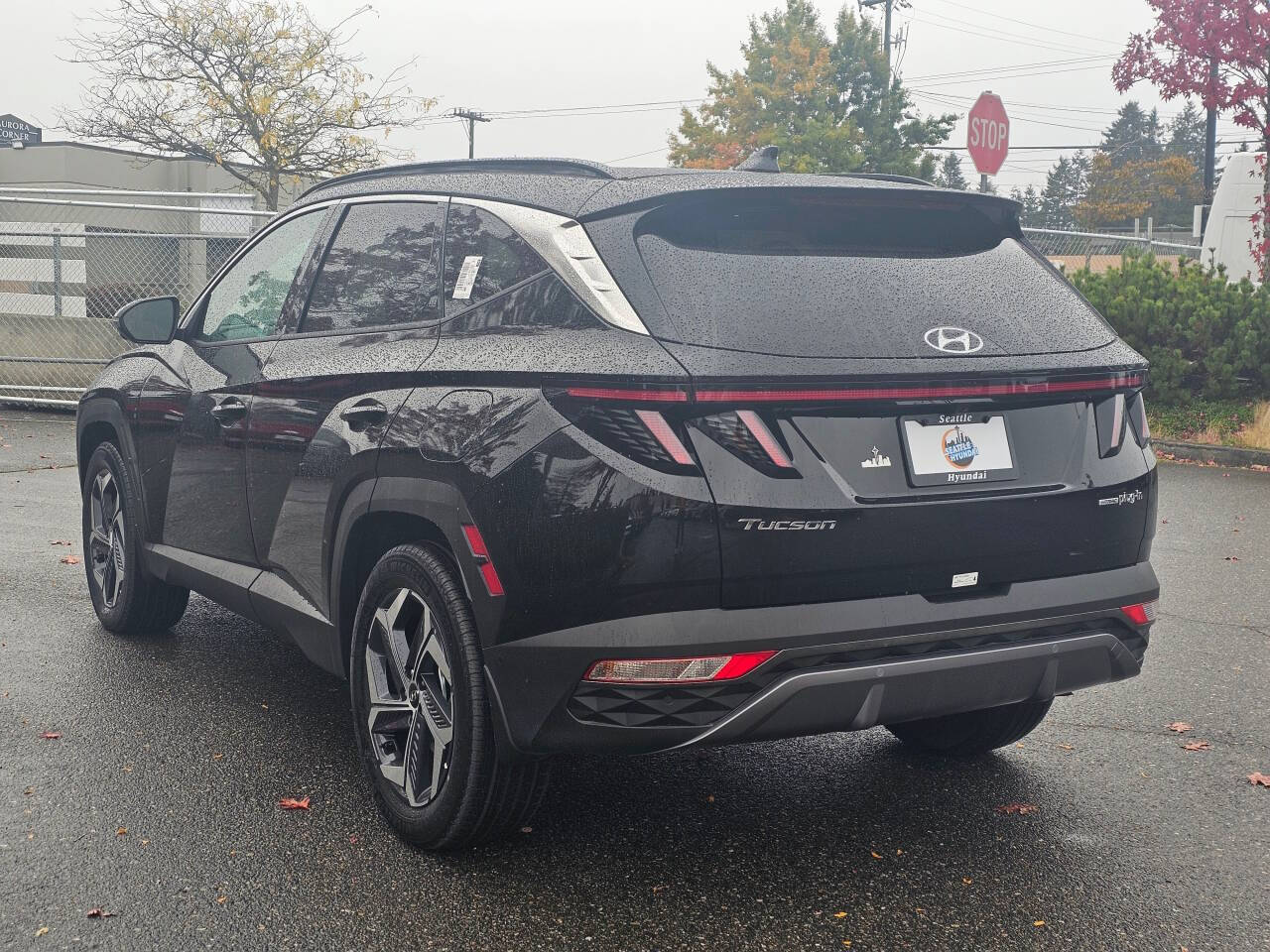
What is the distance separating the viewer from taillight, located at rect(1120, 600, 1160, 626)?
12.2 feet

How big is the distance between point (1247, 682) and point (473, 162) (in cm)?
366

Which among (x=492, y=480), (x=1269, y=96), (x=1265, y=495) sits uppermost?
(x=1269, y=96)

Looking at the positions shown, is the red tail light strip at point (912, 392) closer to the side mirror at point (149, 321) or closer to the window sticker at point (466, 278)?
the window sticker at point (466, 278)

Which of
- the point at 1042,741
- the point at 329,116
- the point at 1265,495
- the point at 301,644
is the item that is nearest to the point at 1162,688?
the point at 1042,741

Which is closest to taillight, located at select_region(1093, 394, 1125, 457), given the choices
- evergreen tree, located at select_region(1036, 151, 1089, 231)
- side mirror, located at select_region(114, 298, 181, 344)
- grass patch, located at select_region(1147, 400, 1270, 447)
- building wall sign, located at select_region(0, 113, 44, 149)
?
side mirror, located at select_region(114, 298, 181, 344)

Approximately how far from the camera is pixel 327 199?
15.8ft

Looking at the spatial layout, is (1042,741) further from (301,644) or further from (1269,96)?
(1269,96)

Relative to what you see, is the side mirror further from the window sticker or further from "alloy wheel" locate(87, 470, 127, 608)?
the window sticker

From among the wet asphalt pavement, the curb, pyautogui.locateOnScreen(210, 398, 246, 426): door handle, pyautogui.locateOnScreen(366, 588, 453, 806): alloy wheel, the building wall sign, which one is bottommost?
the curb

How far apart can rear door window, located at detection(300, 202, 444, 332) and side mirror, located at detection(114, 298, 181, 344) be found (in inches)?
47.5

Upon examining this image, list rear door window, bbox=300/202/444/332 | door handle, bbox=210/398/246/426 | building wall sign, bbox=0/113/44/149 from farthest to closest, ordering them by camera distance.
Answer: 1. building wall sign, bbox=0/113/44/149
2. door handle, bbox=210/398/246/426
3. rear door window, bbox=300/202/444/332

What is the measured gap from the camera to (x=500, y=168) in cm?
407

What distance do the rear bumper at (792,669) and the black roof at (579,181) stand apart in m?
1.07

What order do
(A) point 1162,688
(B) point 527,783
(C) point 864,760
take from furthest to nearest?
(A) point 1162,688 → (C) point 864,760 → (B) point 527,783
